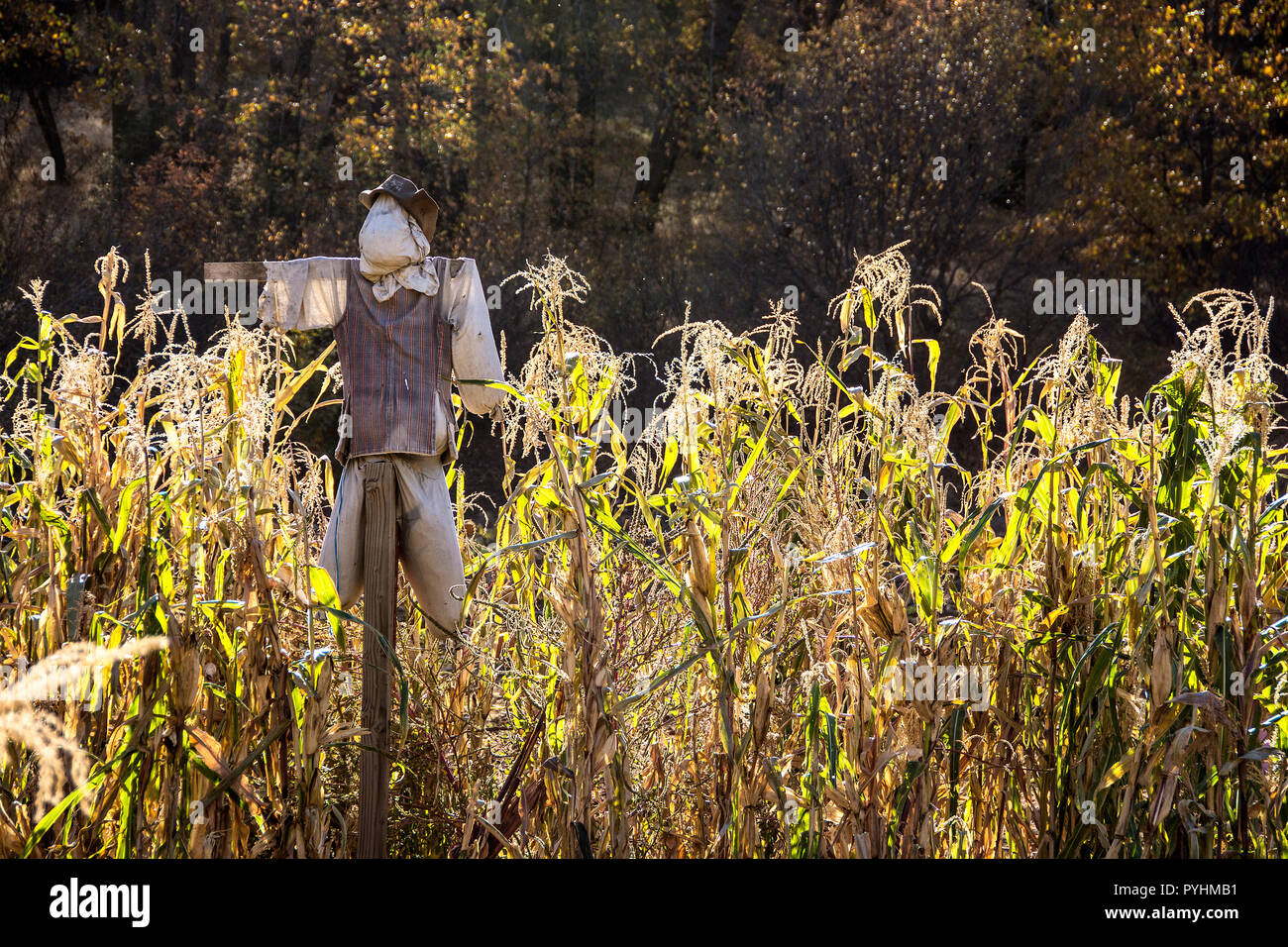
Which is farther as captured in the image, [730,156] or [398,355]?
[730,156]

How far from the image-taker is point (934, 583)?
226cm

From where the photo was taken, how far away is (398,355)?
2.53m

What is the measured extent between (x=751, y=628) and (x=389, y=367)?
2.84 feet

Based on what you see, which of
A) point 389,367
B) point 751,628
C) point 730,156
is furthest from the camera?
point 730,156

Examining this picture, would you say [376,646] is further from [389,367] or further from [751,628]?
[751,628]

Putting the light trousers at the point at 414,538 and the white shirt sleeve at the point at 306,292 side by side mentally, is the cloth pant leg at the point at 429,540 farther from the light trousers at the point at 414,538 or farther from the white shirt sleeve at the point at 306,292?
the white shirt sleeve at the point at 306,292

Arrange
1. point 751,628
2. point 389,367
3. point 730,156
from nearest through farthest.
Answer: point 751,628, point 389,367, point 730,156

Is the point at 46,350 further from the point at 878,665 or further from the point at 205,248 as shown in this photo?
the point at 205,248

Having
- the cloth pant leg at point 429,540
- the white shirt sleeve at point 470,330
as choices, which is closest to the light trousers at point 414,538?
the cloth pant leg at point 429,540

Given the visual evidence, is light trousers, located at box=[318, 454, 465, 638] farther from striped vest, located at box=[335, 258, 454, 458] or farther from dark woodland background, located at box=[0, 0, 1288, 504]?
dark woodland background, located at box=[0, 0, 1288, 504]

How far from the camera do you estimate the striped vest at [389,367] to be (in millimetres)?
2521

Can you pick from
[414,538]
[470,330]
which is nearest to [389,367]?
[470,330]

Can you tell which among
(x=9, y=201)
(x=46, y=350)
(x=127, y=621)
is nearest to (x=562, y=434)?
(x=127, y=621)

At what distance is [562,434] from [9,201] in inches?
502
